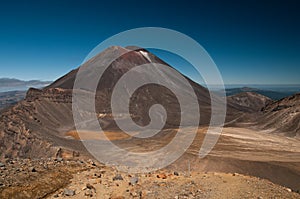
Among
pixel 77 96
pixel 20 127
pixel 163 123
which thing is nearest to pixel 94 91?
pixel 77 96

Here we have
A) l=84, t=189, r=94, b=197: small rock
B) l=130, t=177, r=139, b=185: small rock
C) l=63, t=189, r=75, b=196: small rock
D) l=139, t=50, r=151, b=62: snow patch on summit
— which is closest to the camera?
l=63, t=189, r=75, b=196: small rock

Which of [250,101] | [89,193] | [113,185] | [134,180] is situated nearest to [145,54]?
[250,101]

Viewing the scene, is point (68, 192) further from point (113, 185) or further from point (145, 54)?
point (145, 54)

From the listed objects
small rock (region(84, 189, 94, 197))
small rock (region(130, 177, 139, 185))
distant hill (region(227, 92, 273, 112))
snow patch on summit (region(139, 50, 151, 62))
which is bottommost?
small rock (region(84, 189, 94, 197))

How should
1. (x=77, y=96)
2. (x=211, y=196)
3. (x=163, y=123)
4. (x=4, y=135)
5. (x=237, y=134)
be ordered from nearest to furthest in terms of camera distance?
(x=211, y=196)
(x=4, y=135)
(x=237, y=134)
(x=163, y=123)
(x=77, y=96)

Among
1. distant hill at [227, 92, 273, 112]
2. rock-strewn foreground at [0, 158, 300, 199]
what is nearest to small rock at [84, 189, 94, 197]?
rock-strewn foreground at [0, 158, 300, 199]

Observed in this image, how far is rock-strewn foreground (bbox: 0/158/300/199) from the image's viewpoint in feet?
27.5

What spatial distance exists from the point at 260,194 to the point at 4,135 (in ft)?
111

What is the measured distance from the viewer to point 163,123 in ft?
214

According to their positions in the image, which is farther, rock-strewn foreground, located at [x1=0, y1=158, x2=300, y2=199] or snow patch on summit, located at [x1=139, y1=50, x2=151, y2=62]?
snow patch on summit, located at [x1=139, y1=50, x2=151, y2=62]

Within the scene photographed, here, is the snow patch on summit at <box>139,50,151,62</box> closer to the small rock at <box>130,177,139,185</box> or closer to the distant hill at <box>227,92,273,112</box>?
the distant hill at <box>227,92,273,112</box>

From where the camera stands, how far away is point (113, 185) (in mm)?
9281

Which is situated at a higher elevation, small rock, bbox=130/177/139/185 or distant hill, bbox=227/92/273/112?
distant hill, bbox=227/92/273/112

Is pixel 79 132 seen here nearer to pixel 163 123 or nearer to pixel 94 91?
pixel 163 123
